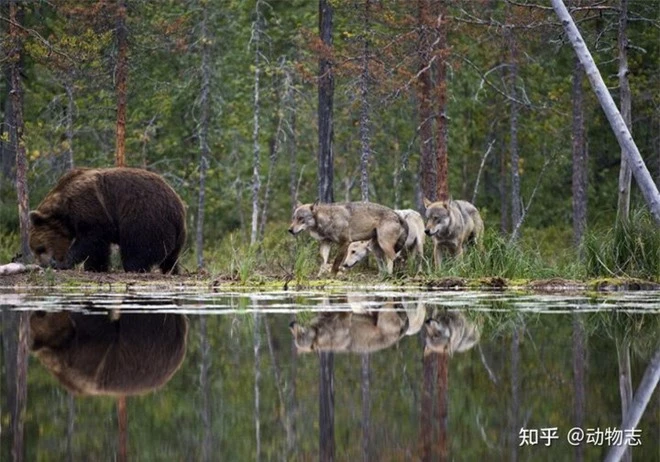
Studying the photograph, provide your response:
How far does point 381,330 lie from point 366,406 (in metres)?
4.41

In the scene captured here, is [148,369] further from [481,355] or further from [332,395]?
[481,355]

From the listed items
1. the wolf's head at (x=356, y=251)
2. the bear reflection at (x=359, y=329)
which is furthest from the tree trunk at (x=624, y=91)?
the bear reflection at (x=359, y=329)

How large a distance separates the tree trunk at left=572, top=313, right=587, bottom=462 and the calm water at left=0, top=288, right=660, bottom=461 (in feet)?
0.05

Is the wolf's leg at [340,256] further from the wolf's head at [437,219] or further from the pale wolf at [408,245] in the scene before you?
the wolf's head at [437,219]

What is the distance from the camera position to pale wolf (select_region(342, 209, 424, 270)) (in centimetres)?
2375

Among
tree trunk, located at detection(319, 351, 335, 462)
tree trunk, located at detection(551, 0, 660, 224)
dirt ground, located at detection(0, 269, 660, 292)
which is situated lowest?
tree trunk, located at detection(319, 351, 335, 462)

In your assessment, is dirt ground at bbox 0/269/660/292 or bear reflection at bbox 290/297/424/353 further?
dirt ground at bbox 0/269/660/292

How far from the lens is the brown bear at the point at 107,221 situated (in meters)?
21.5

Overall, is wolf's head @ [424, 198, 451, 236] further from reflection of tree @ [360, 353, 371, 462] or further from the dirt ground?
reflection of tree @ [360, 353, 371, 462]

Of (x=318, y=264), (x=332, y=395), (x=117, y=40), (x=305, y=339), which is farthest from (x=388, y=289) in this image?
(x=117, y=40)

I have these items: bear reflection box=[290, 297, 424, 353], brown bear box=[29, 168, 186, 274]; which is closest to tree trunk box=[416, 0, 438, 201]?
brown bear box=[29, 168, 186, 274]

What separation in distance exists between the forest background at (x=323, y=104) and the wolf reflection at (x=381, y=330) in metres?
9.47

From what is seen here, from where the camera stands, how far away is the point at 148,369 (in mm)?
9352

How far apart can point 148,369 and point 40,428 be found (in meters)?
2.33
